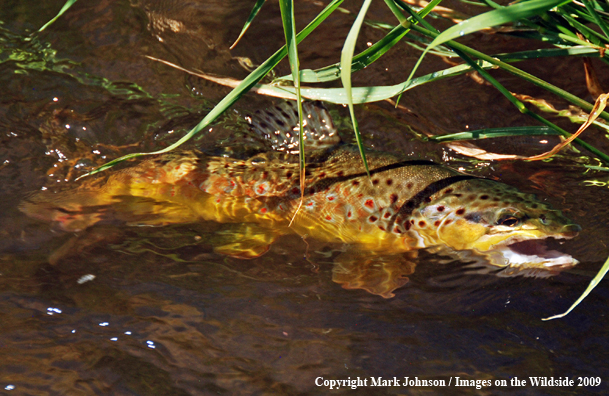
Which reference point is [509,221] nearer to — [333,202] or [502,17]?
[333,202]

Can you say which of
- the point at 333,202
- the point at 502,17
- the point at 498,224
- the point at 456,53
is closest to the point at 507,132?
the point at 456,53

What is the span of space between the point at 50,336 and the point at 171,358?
0.63 m

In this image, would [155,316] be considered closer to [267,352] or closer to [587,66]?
[267,352]

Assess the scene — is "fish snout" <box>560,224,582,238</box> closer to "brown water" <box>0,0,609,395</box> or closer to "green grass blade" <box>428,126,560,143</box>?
"brown water" <box>0,0,609,395</box>

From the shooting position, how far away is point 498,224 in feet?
10.6

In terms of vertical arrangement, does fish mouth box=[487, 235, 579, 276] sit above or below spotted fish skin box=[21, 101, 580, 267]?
below

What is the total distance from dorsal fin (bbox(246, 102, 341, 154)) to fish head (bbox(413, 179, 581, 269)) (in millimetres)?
965

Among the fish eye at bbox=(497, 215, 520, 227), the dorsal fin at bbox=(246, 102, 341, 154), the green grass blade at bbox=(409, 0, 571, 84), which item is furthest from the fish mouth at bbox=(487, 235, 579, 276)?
the green grass blade at bbox=(409, 0, 571, 84)

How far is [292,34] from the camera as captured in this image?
2.10 metres

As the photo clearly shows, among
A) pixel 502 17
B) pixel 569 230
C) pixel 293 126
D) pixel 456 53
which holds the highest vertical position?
pixel 502 17

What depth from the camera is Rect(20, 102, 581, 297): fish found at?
322 cm

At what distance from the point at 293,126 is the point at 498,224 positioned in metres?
1.64

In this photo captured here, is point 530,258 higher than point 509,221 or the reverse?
the reverse

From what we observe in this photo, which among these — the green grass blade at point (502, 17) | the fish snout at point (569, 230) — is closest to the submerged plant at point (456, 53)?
the green grass blade at point (502, 17)
